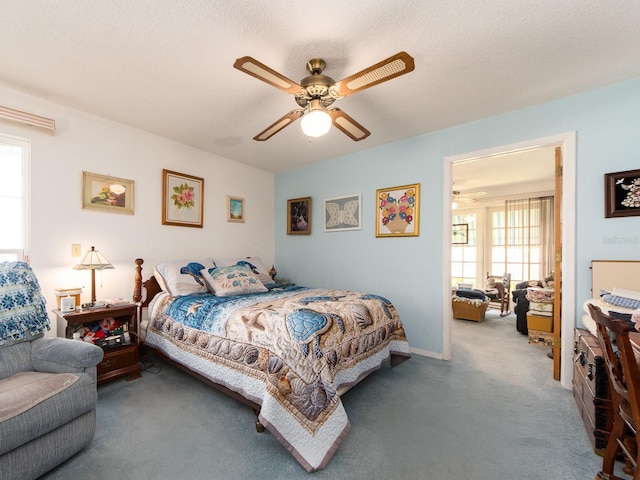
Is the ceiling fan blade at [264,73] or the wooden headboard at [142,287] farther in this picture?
the wooden headboard at [142,287]

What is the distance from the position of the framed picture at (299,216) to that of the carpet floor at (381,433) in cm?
233

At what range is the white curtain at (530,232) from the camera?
5.53 metres

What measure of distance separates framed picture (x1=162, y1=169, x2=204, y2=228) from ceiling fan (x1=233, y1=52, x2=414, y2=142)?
1.87 m

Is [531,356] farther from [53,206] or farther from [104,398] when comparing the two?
[53,206]

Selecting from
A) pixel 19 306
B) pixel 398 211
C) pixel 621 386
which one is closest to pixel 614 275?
pixel 621 386

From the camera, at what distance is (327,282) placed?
4.09 meters

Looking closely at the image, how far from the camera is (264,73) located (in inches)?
64.2

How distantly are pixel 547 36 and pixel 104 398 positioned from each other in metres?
4.03

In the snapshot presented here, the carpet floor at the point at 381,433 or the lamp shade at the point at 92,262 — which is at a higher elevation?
the lamp shade at the point at 92,262

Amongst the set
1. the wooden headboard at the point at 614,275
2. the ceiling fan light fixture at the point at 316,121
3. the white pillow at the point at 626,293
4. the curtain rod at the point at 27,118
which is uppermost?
the curtain rod at the point at 27,118

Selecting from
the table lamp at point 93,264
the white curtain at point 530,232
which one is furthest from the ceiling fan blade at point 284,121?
the white curtain at point 530,232

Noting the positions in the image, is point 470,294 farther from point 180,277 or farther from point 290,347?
point 180,277

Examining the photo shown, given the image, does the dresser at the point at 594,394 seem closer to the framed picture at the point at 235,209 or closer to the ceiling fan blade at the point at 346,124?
the ceiling fan blade at the point at 346,124

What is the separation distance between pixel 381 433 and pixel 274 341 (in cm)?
92
